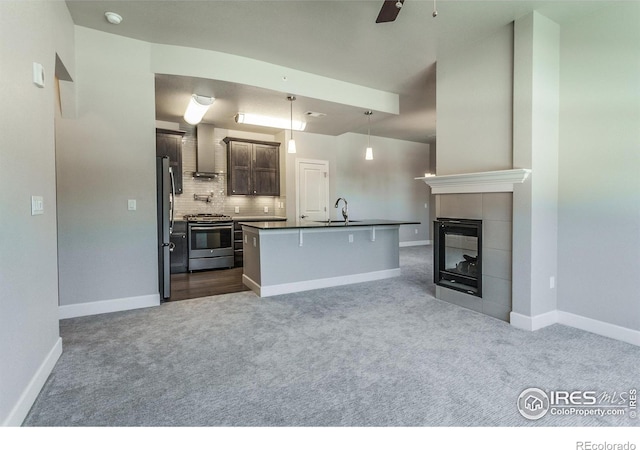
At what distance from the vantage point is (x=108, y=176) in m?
3.50

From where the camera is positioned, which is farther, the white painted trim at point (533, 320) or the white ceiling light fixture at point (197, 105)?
the white ceiling light fixture at point (197, 105)

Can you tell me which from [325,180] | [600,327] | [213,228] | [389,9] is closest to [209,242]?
[213,228]

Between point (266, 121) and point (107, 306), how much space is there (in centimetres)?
353

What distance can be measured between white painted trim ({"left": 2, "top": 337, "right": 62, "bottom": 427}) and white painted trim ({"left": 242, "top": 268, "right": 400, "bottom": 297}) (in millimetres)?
2138

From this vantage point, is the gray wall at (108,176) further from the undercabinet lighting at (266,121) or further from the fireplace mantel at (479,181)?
the fireplace mantel at (479,181)

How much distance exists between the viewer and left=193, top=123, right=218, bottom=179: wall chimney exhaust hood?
6281 millimetres

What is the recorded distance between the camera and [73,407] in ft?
5.96

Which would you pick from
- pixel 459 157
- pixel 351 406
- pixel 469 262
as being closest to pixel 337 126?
pixel 459 157

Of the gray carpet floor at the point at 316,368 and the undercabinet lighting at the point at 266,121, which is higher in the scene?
the undercabinet lighting at the point at 266,121

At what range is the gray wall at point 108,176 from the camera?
3355mm

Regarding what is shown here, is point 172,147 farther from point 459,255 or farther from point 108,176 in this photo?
point 459,255

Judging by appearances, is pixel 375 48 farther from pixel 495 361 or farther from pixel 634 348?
pixel 634 348

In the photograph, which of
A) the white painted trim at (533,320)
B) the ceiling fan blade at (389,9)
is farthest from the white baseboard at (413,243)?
the ceiling fan blade at (389,9)

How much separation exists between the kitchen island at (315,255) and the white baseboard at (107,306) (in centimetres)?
125
